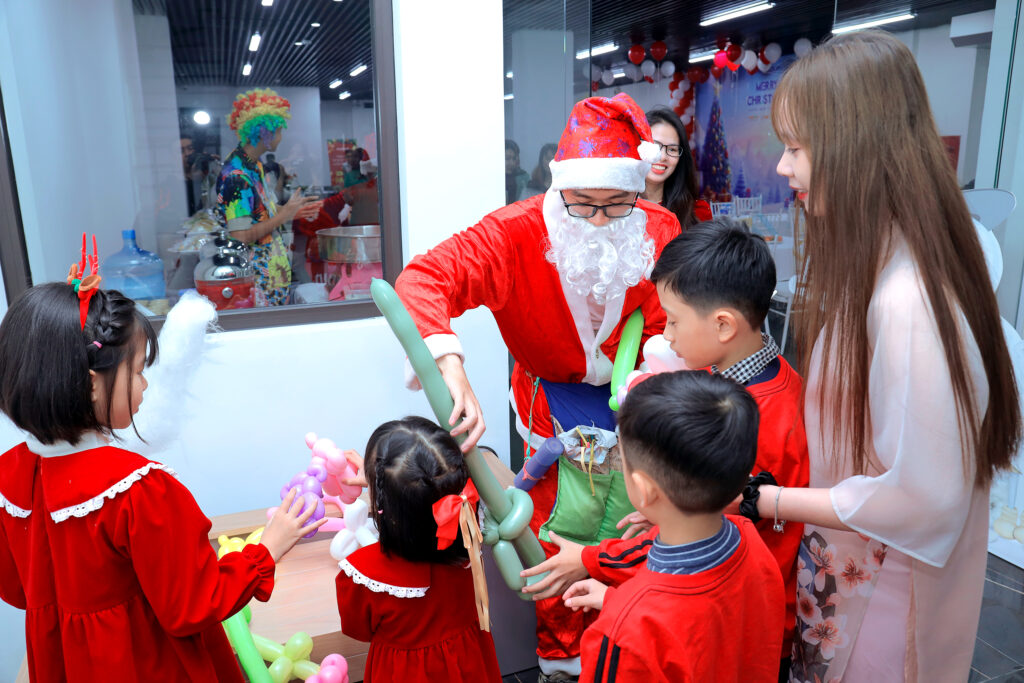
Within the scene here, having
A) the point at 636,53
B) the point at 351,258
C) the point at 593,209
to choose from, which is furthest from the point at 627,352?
the point at 636,53

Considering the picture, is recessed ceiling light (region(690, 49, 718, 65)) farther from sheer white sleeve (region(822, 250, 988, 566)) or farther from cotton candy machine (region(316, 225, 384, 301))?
sheer white sleeve (region(822, 250, 988, 566))

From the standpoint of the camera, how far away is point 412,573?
4.43 ft

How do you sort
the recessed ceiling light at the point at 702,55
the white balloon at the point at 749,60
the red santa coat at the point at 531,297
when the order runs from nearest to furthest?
the red santa coat at the point at 531,297
the white balloon at the point at 749,60
the recessed ceiling light at the point at 702,55

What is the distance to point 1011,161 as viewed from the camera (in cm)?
296

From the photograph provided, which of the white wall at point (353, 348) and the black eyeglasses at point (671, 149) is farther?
the black eyeglasses at point (671, 149)

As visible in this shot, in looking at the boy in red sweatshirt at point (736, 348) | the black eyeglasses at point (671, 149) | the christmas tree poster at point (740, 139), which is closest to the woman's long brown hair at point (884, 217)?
the boy in red sweatshirt at point (736, 348)

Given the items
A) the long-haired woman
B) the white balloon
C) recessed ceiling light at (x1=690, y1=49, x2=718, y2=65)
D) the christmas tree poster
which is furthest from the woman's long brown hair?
recessed ceiling light at (x1=690, y1=49, x2=718, y2=65)

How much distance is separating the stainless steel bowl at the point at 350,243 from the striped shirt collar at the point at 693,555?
1890mm

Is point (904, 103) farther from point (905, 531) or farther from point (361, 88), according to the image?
point (361, 88)

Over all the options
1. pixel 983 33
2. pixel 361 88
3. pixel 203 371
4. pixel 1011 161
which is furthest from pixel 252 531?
pixel 983 33

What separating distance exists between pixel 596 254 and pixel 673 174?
1.39 m

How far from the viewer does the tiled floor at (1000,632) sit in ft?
7.27

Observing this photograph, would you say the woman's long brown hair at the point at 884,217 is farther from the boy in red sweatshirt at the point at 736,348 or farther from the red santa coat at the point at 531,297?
the red santa coat at the point at 531,297

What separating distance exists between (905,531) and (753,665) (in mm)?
301
